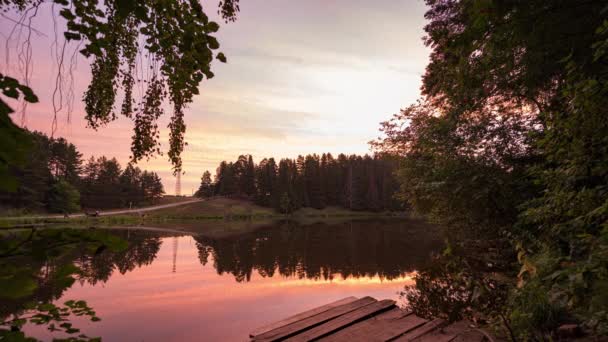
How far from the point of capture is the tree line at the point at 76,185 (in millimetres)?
53684

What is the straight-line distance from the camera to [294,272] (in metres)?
14.5

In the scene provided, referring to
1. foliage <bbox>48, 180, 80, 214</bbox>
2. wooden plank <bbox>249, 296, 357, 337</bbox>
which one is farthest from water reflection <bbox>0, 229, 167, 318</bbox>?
foliage <bbox>48, 180, 80, 214</bbox>

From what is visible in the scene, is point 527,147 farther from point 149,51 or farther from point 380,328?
point 149,51

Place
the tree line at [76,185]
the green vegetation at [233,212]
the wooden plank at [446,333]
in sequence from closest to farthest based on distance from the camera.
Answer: the wooden plank at [446,333] → the tree line at [76,185] → the green vegetation at [233,212]

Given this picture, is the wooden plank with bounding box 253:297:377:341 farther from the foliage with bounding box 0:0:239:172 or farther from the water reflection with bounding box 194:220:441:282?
the water reflection with bounding box 194:220:441:282

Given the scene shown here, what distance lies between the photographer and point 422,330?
17.4 feet

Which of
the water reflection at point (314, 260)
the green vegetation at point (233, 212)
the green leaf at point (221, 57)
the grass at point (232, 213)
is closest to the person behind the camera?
the green leaf at point (221, 57)

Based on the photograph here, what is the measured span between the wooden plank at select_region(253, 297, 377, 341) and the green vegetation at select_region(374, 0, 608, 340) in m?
2.64

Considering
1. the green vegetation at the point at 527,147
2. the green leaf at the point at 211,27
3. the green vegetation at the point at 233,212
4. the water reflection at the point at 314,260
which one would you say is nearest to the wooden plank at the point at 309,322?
the green vegetation at the point at 527,147

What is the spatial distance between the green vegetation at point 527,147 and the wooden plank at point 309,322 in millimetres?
2638

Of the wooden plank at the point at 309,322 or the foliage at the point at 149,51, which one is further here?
the wooden plank at the point at 309,322

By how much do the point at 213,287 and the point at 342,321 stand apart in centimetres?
818

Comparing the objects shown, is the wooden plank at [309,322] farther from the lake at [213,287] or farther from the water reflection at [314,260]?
the water reflection at [314,260]

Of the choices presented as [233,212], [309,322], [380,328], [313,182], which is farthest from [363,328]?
[313,182]
